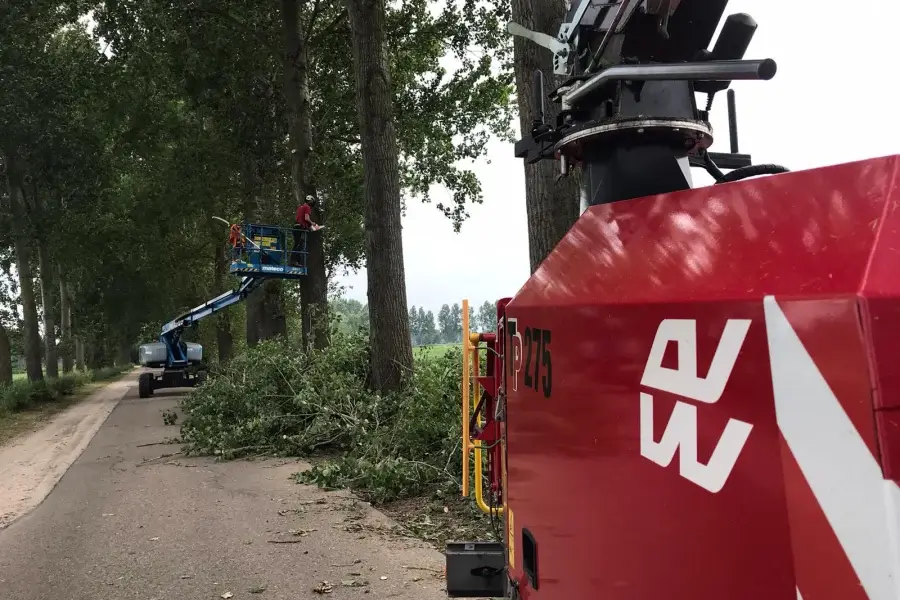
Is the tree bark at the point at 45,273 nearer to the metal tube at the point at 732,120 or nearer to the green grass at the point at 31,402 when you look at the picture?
the green grass at the point at 31,402

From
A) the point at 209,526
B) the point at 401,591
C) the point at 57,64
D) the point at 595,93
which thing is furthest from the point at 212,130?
the point at 595,93

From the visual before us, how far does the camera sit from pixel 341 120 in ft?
67.3

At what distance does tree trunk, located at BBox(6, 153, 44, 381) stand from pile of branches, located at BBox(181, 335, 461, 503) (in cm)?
1173

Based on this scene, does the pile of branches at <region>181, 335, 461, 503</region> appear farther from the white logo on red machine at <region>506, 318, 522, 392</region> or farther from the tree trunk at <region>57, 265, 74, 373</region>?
the tree trunk at <region>57, 265, 74, 373</region>

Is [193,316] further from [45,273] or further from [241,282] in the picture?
[45,273]

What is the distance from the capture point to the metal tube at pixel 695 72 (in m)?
1.94

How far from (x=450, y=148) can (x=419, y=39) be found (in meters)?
4.00

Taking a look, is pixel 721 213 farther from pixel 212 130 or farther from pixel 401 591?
pixel 212 130

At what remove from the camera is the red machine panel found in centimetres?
103

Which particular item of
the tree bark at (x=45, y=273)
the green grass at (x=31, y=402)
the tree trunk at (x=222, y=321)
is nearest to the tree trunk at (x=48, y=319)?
the tree bark at (x=45, y=273)

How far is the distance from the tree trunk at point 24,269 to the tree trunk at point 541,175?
21.9 metres

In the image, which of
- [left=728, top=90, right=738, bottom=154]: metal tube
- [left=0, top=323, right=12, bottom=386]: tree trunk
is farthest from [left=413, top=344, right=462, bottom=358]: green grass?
[left=0, top=323, right=12, bottom=386]: tree trunk

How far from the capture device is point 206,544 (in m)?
6.10

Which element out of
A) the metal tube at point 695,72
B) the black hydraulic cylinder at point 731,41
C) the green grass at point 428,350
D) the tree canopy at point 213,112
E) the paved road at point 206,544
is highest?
the tree canopy at point 213,112
